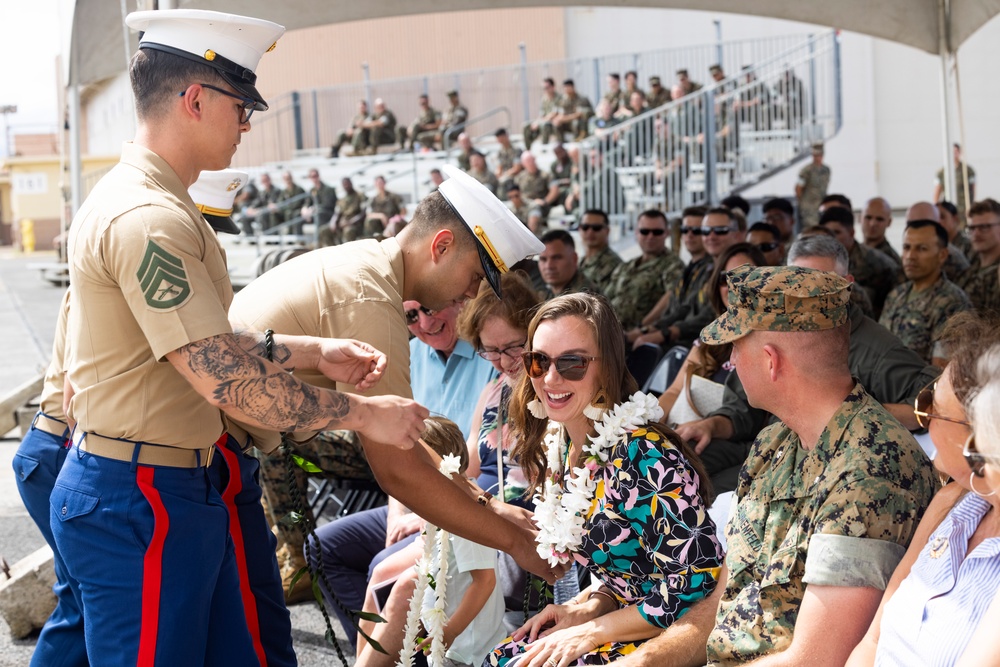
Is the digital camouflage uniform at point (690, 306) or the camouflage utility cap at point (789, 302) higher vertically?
the camouflage utility cap at point (789, 302)

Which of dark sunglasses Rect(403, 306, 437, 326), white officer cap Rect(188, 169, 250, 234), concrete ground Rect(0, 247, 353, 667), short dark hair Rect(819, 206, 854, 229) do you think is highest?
white officer cap Rect(188, 169, 250, 234)

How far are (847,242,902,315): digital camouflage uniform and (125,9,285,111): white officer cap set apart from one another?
6.16m

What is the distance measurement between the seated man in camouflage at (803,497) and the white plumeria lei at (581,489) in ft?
0.93

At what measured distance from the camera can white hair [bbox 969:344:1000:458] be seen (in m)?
1.82

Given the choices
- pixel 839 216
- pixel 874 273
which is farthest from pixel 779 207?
pixel 874 273

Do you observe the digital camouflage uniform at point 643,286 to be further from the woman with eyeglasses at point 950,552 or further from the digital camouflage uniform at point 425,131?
the digital camouflage uniform at point 425,131

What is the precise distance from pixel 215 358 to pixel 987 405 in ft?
4.89

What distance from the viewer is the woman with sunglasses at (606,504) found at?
2539mm

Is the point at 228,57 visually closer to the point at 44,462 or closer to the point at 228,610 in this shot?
the point at 228,610

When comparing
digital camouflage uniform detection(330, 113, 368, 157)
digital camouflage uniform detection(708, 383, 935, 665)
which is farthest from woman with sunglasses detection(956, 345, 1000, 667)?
digital camouflage uniform detection(330, 113, 368, 157)

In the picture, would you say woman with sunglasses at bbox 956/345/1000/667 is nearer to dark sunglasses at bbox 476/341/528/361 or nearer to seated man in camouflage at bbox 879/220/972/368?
dark sunglasses at bbox 476/341/528/361

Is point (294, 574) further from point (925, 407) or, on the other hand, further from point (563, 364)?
point (925, 407)

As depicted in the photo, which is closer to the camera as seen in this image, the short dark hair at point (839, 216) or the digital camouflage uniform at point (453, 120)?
the short dark hair at point (839, 216)

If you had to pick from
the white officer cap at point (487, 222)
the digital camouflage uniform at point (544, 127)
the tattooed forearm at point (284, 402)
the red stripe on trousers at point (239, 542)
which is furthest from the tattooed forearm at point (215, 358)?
the digital camouflage uniform at point (544, 127)
